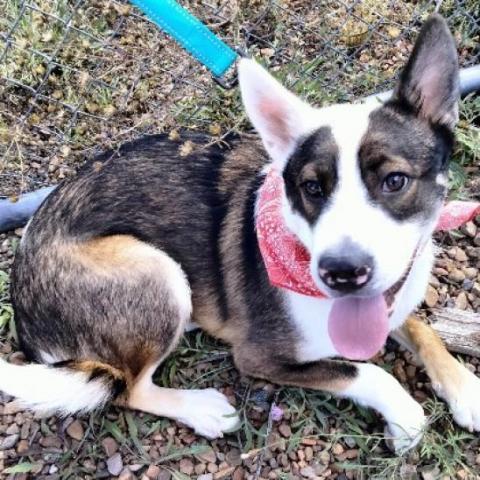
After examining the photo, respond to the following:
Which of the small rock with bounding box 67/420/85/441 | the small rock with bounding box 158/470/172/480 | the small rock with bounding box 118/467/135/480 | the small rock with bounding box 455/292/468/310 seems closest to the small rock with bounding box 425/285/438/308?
the small rock with bounding box 455/292/468/310

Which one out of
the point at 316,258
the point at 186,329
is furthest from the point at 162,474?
the point at 316,258

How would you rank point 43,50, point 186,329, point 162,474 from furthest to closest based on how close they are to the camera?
point 43,50 < point 186,329 < point 162,474

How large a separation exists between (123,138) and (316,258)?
1.93 meters

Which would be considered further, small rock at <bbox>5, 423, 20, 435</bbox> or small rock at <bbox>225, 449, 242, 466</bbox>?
small rock at <bbox>5, 423, 20, 435</bbox>

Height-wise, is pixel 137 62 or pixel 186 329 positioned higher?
pixel 137 62

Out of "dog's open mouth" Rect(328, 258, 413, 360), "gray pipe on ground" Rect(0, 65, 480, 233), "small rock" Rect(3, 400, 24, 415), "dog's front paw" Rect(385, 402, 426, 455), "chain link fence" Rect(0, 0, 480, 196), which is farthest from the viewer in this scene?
"chain link fence" Rect(0, 0, 480, 196)

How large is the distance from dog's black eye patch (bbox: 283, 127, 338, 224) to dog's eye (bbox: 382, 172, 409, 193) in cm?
17

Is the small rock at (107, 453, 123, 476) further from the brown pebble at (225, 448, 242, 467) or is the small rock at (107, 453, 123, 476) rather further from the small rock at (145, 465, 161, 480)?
the brown pebble at (225, 448, 242, 467)

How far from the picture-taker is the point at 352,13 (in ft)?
14.1

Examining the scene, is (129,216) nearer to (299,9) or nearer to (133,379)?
(133,379)

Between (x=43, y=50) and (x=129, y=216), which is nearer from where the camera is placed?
(x=129, y=216)

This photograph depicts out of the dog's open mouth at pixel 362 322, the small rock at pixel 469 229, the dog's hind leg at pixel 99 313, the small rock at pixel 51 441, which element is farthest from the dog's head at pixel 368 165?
the small rock at pixel 51 441

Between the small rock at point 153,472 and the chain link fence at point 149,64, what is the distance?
5.68 ft

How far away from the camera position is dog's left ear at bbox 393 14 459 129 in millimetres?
2393
